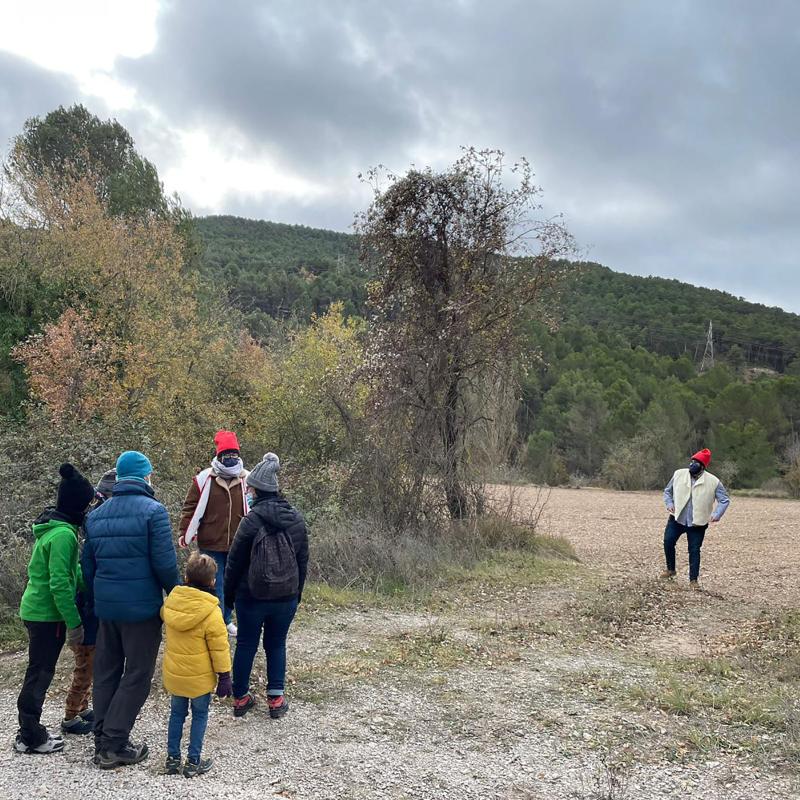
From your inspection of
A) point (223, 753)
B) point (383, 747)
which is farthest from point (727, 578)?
point (223, 753)

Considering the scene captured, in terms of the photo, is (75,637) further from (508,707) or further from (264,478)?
(508,707)

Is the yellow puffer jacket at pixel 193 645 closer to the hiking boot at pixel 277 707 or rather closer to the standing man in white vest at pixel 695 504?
the hiking boot at pixel 277 707

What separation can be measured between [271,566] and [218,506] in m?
1.70

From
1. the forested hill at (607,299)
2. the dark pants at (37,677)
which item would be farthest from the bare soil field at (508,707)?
the forested hill at (607,299)

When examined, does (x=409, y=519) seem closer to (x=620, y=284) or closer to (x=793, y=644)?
(x=793, y=644)

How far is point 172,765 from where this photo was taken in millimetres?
4316

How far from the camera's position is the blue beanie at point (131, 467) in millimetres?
4590

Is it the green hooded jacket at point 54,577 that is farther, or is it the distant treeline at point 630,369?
the distant treeline at point 630,369

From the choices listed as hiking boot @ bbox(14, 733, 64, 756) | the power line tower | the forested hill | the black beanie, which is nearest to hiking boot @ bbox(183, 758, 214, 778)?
hiking boot @ bbox(14, 733, 64, 756)

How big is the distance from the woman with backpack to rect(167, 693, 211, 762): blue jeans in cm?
81

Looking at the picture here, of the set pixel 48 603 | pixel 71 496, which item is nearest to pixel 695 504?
pixel 71 496

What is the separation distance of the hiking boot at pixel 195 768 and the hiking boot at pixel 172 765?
0.18 feet

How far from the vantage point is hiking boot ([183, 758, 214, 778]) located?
14.0 feet

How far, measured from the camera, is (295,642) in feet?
22.9
